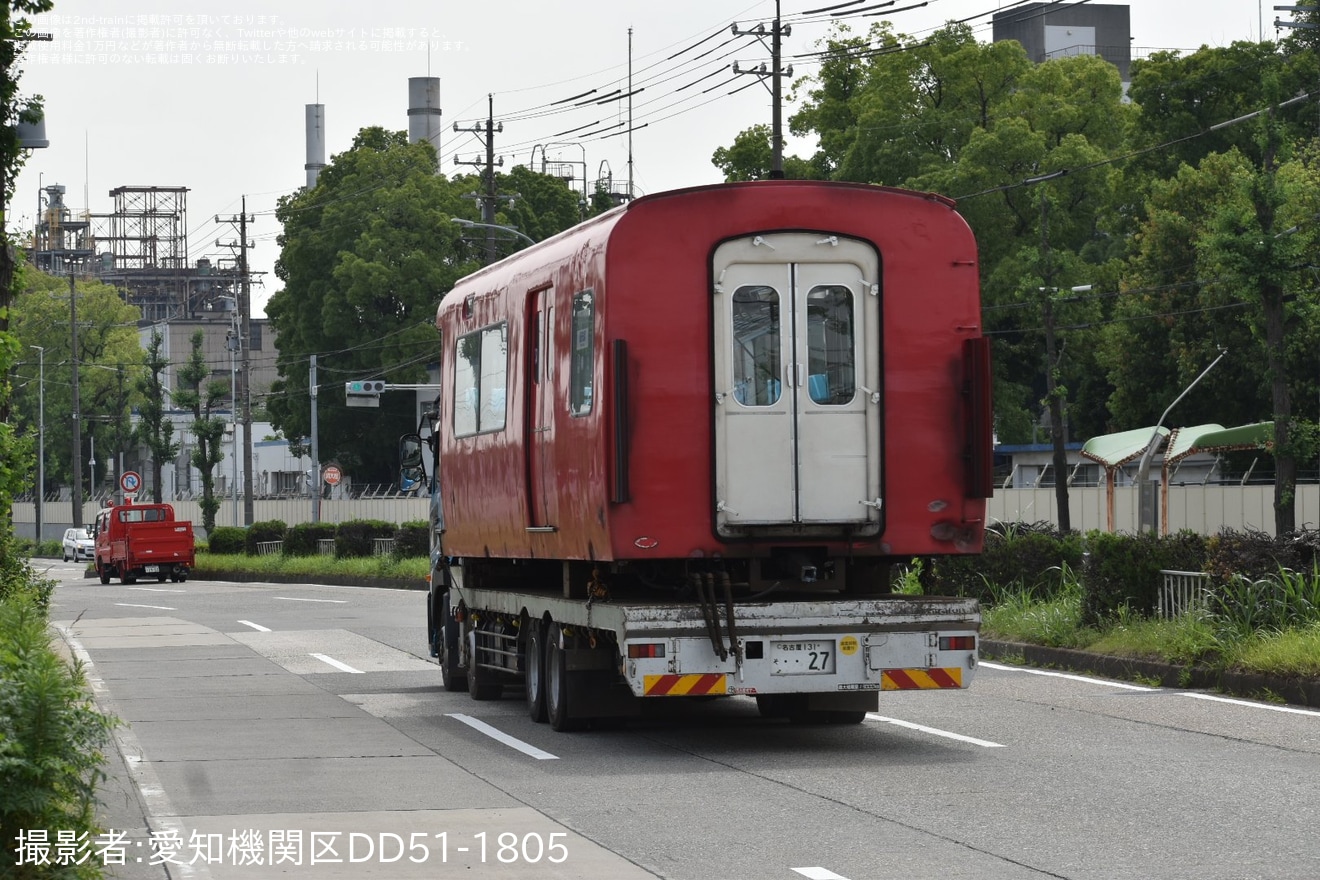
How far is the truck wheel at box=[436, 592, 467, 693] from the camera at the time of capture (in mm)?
18172

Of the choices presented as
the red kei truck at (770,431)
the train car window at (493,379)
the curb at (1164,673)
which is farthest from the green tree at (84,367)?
the red kei truck at (770,431)

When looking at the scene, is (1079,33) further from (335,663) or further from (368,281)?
(335,663)

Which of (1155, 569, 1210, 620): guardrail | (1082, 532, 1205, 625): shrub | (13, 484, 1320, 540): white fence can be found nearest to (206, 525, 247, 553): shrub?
(13, 484, 1320, 540): white fence

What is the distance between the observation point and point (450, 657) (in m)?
18.3

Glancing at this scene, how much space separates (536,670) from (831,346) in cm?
375

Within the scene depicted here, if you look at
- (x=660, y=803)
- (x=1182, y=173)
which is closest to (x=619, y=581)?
(x=660, y=803)

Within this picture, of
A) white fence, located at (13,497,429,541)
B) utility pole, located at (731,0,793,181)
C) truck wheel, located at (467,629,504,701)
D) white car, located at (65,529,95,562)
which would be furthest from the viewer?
white car, located at (65,529,95,562)

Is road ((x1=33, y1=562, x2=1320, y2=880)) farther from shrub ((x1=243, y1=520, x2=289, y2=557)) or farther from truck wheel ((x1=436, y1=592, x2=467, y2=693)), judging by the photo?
shrub ((x1=243, y1=520, x2=289, y2=557))

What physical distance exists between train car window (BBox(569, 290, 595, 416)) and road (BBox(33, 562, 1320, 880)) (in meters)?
2.34

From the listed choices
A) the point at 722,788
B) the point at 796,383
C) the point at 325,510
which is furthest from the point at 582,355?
the point at 325,510

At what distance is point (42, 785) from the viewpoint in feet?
23.9

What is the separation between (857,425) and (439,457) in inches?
241

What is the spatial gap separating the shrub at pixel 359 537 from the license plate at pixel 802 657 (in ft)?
130

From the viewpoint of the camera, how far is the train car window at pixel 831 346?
12.9 meters
